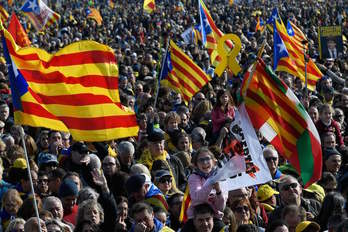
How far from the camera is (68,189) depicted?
7.80m

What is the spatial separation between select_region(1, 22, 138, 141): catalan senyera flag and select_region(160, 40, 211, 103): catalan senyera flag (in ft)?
16.9

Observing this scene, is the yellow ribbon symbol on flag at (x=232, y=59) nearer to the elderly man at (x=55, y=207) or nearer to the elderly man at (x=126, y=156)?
the elderly man at (x=126, y=156)

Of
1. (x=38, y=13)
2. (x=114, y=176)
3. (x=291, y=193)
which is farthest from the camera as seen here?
(x=38, y=13)

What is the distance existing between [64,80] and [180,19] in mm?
29363

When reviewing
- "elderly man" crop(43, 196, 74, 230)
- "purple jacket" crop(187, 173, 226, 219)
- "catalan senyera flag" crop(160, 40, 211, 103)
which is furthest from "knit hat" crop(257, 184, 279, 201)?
"catalan senyera flag" crop(160, 40, 211, 103)

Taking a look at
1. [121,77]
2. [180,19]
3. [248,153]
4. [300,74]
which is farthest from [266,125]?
[180,19]

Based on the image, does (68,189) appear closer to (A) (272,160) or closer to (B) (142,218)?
(B) (142,218)

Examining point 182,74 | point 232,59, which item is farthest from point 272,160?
point 232,59

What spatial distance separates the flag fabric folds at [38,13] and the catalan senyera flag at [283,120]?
1451 centimetres

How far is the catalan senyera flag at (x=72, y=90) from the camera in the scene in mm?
7086

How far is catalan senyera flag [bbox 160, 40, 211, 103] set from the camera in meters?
12.8

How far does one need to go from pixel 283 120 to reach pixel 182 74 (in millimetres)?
5951

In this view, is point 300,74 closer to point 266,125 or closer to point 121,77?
point 121,77

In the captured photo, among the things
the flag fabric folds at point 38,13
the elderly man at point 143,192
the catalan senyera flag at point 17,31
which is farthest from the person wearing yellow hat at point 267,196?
the flag fabric folds at point 38,13
